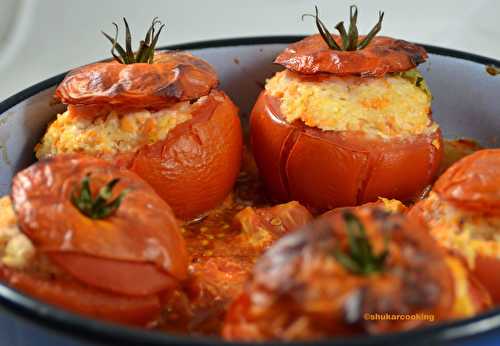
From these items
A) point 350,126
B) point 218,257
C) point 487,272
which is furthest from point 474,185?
point 218,257

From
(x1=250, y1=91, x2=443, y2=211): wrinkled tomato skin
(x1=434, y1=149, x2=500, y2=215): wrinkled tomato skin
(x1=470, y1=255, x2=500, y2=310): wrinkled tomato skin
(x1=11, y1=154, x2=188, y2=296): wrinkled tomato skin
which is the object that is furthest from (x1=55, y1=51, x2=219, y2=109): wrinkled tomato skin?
(x1=470, y1=255, x2=500, y2=310): wrinkled tomato skin

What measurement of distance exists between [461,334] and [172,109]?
0.98m

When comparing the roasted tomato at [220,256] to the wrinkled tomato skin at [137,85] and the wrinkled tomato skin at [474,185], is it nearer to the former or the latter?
the wrinkled tomato skin at [137,85]

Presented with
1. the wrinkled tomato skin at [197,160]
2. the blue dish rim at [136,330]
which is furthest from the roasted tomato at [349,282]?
the wrinkled tomato skin at [197,160]

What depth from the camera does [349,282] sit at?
116 cm

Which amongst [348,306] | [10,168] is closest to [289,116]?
[10,168]

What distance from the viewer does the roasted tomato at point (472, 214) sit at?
147cm

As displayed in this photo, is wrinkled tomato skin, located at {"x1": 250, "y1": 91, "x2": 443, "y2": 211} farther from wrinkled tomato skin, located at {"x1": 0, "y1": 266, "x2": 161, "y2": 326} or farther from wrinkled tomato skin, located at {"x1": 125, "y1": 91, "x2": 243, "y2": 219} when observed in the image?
wrinkled tomato skin, located at {"x1": 0, "y1": 266, "x2": 161, "y2": 326}

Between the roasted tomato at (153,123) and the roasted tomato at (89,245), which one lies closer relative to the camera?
the roasted tomato at (89,245)

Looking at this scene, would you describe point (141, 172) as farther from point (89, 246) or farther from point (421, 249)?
point (421, 249)

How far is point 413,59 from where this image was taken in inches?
79.5

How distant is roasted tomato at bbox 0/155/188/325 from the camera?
4.56 ft

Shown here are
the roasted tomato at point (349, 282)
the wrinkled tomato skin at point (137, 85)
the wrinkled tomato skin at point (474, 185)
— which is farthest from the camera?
the wrinkled tomato skin at point (137, 85)

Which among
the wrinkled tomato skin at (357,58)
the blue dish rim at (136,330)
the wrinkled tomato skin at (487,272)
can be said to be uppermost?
the wrinkled tomato skin at (357,58)
